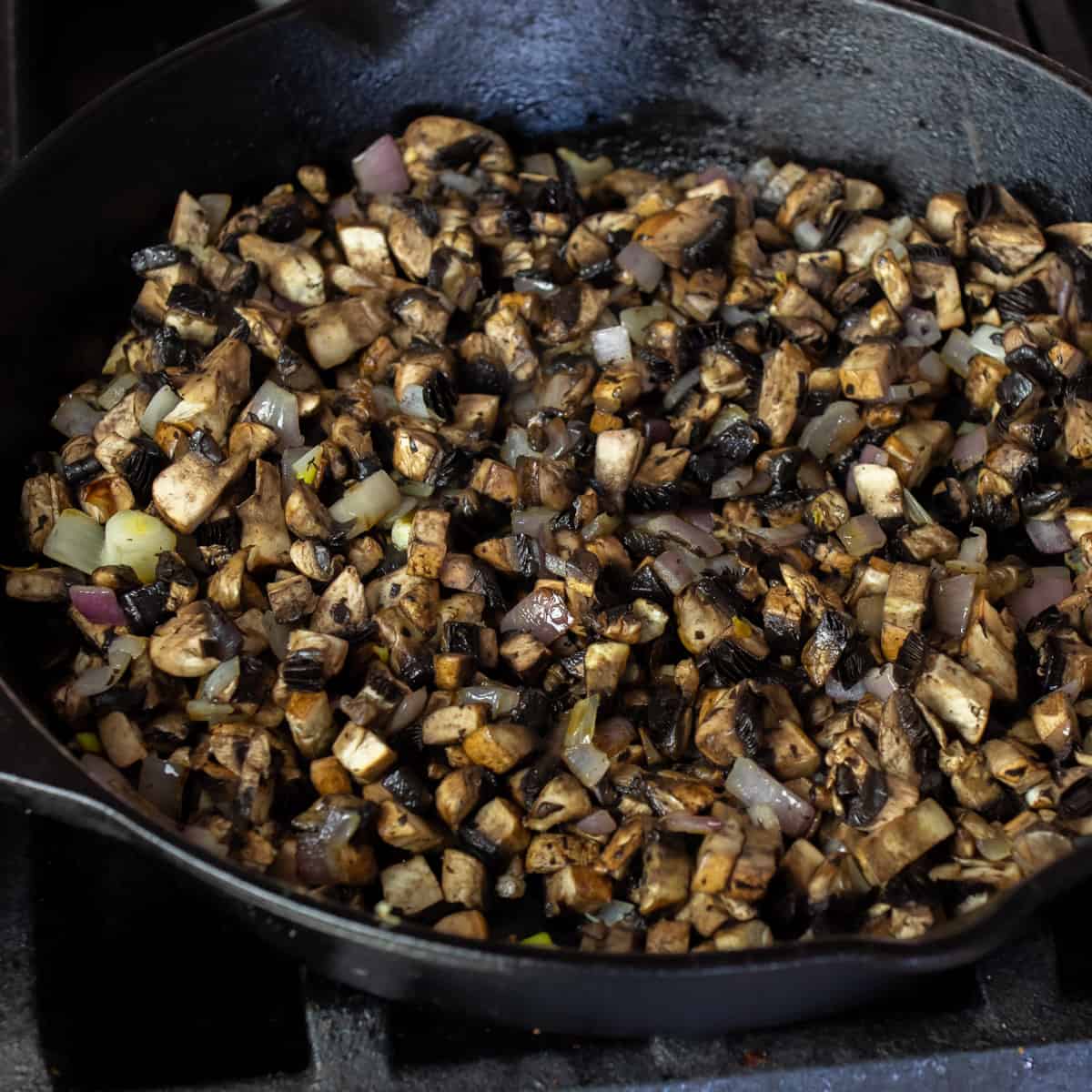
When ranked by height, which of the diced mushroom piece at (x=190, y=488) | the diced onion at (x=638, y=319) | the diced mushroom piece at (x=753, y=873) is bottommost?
the diced mushroom piece at (x=753, y=873)

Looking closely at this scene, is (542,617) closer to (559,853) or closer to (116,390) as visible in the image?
(559,853)

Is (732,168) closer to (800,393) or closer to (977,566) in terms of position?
(800,393)

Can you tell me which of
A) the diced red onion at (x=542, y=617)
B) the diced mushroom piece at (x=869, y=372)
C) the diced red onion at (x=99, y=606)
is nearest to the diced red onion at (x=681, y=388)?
the diced mushroom piece at (x=869, y=372)

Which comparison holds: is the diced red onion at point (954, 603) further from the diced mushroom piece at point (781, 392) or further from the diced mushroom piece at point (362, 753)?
the diced mushroom piece at point (362, 753)

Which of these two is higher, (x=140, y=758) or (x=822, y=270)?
(x=140, y=758)

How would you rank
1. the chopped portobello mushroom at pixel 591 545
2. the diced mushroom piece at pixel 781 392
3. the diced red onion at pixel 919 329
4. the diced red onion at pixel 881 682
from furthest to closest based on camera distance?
1. the diced red onion at pixel 919 329
2. the diced mushroom piece at pixel 781 392
3. the diced red onion at pixel 881 682
4. the chopped portobello mushroom at pixel 591 545

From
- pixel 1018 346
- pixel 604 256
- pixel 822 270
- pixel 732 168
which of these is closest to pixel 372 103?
pixel 604 256

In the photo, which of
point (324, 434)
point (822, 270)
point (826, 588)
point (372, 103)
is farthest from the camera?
point (372, 103)
